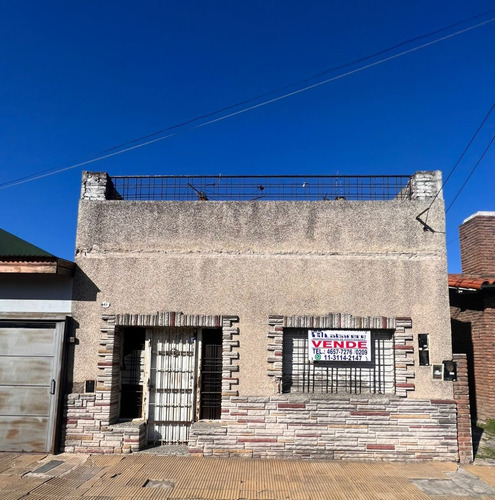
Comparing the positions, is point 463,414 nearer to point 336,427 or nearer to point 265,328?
point 336,427

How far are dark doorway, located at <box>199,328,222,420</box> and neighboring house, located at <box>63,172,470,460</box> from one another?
0.02 meters

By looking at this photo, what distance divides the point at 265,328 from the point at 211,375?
128cm

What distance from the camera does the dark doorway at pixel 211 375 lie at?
7.05 meters

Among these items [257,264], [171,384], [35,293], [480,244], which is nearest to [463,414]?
[257,264]

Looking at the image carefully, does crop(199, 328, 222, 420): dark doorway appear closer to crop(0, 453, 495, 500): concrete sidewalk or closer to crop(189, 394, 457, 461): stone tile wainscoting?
crop(189, 394, 457, 461): stone tile wainscoting

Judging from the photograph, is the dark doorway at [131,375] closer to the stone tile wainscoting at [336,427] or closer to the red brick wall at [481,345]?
the stone tile wainscoting at [336,427]

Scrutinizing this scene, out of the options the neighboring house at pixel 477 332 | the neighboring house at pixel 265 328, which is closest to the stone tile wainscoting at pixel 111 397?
the neighboring house at pixel 265 328

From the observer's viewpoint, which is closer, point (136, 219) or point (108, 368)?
point (108, 368)

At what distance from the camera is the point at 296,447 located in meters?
6.52

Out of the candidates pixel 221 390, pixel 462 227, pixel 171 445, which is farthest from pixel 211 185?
pixel 462 227

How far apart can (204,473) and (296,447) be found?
1.53 metres

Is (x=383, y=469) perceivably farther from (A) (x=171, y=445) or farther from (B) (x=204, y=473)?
(A) (x=171, y=445)

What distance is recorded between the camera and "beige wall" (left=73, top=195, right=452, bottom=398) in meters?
6.84

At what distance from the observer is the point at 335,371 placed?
271 inches
